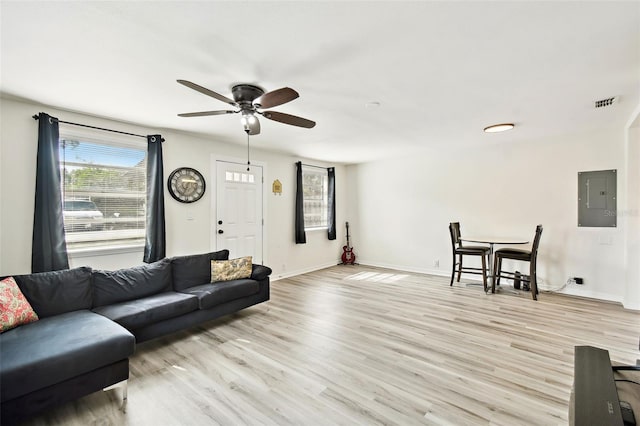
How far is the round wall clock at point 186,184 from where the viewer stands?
4.10 metres

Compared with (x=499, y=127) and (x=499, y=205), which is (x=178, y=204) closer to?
(x=499, y=127)

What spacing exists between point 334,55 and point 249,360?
2588 millimetres

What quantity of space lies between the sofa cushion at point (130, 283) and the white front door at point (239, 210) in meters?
1.35

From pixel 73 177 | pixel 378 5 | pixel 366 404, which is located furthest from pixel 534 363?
pixel 73 177

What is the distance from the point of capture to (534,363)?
2480 mm

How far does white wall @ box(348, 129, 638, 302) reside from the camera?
4.21 meters

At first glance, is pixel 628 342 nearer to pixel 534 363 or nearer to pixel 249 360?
pixel 534 363

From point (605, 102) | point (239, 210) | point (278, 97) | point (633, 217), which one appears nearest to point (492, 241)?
point (633, 217)

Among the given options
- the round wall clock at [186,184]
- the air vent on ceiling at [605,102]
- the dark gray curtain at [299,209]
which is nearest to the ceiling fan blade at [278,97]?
the round wall clock at [186,184]

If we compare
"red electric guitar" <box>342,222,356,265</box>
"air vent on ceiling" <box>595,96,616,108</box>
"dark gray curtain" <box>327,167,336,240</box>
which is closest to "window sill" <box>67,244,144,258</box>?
"dark gray curtain" <box>327,167,336,240</box>

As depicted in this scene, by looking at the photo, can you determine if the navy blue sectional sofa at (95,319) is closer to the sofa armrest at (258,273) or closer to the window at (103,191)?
the sofa armrest at (258,273)

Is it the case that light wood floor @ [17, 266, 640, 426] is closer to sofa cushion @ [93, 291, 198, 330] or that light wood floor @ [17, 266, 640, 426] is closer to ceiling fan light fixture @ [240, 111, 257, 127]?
sofa cushion @ [93, 291, 198, 330]

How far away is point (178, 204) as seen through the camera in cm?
418

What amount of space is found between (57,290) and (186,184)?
203cm
